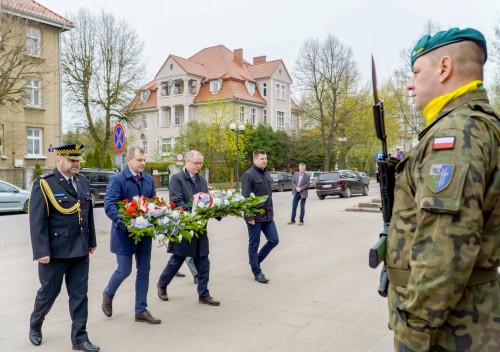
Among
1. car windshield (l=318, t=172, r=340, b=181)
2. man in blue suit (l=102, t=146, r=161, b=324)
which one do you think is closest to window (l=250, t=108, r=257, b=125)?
car windshield (l=318, t=172, r=340, b=181)

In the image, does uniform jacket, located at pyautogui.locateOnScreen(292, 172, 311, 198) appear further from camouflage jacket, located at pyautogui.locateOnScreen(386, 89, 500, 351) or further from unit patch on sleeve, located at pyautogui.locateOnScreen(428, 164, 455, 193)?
unit patch on sleeve, located at pyautogui.locateOnScreen(428, 164, 455, 193)

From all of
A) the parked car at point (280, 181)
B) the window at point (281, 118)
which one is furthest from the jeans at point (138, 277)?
the window at point (281, 118)

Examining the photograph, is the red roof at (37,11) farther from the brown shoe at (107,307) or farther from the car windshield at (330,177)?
the brown shoe at (107,307)

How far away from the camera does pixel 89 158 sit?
31812 millimetres

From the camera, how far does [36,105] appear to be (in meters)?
32.0

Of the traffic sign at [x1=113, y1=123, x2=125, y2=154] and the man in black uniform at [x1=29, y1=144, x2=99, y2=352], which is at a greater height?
the traffic sign at [x1=113, y1=123, x2=125, y2=154]

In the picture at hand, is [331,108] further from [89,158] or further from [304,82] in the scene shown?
[89,158]

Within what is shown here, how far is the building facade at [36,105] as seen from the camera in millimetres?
29406

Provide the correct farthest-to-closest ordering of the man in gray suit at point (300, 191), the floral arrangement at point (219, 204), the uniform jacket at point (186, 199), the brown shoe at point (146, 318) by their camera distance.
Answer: the man in gray suit at point (300, 191) → the uniform jacket at point (186, 199) → the floral arrangement at point (219, 204) → the brown shoe at point (146, 318)

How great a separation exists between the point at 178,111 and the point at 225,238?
150ft

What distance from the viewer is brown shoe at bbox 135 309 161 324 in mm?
5246

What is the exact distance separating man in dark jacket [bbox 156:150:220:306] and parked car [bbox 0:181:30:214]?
49.7 ft

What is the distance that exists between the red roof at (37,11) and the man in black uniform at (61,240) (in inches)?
1094

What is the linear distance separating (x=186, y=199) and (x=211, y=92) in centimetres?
4940
